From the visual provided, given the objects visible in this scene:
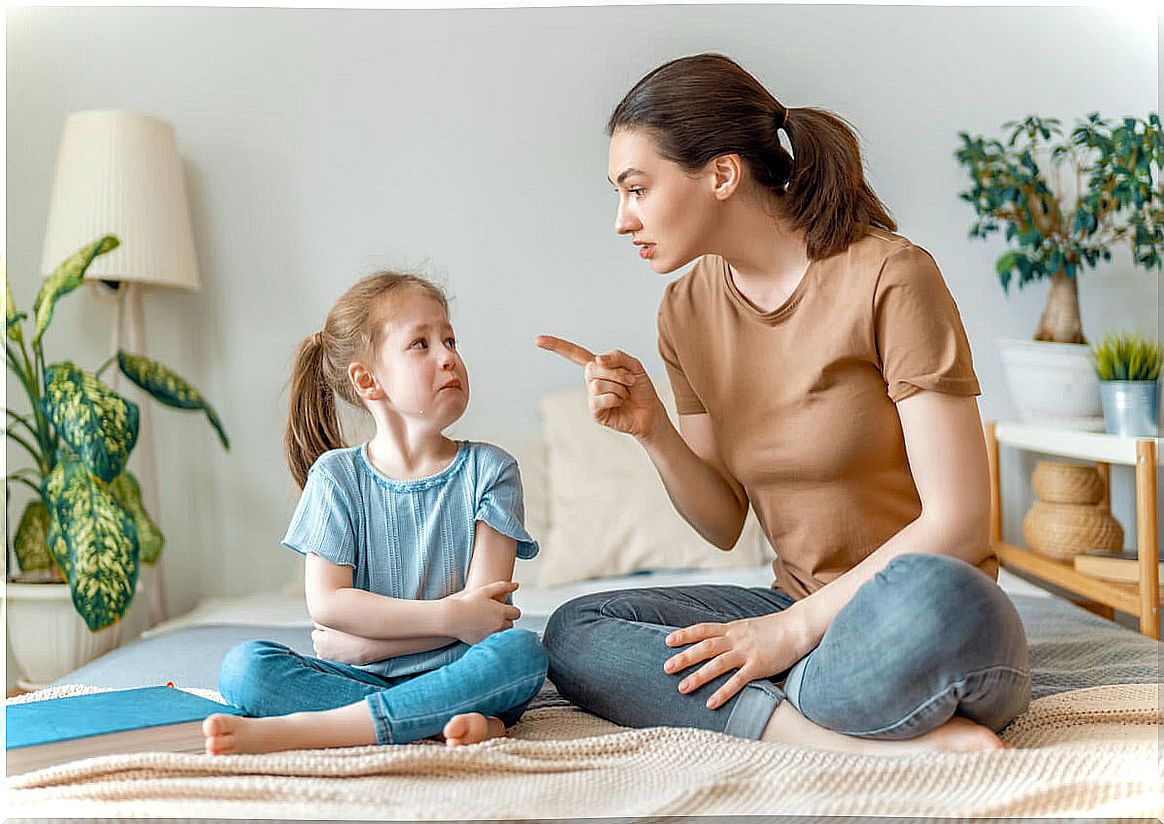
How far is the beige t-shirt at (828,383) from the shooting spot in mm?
989

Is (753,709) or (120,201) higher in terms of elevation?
(120,201)

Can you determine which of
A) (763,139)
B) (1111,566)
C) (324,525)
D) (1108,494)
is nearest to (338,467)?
(324,525)

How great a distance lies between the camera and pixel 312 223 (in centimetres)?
170

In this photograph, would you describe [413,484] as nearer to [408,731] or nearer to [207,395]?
[408,731]

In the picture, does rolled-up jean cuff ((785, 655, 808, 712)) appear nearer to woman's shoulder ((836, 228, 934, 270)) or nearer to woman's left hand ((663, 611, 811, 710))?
woman's left hand ((663, 611, 811, 710))

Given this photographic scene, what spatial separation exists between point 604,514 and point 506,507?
0.76 meters

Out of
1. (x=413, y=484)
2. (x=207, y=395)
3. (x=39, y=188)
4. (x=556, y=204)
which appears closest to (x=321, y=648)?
(x=413, y=484)

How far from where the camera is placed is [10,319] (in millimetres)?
1757

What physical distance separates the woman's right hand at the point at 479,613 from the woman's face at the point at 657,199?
326 millimetres

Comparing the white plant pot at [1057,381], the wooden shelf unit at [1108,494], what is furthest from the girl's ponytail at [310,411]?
the white plant pot at [1057,381]

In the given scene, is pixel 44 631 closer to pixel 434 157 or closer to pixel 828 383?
pixel 434 157

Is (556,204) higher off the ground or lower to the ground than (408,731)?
A: higher

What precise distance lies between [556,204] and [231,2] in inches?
21.2

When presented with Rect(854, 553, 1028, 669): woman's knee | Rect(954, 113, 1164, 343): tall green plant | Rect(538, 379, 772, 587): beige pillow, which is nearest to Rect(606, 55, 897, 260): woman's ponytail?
Rect(854, 553, 1028, 669): woman's knee
